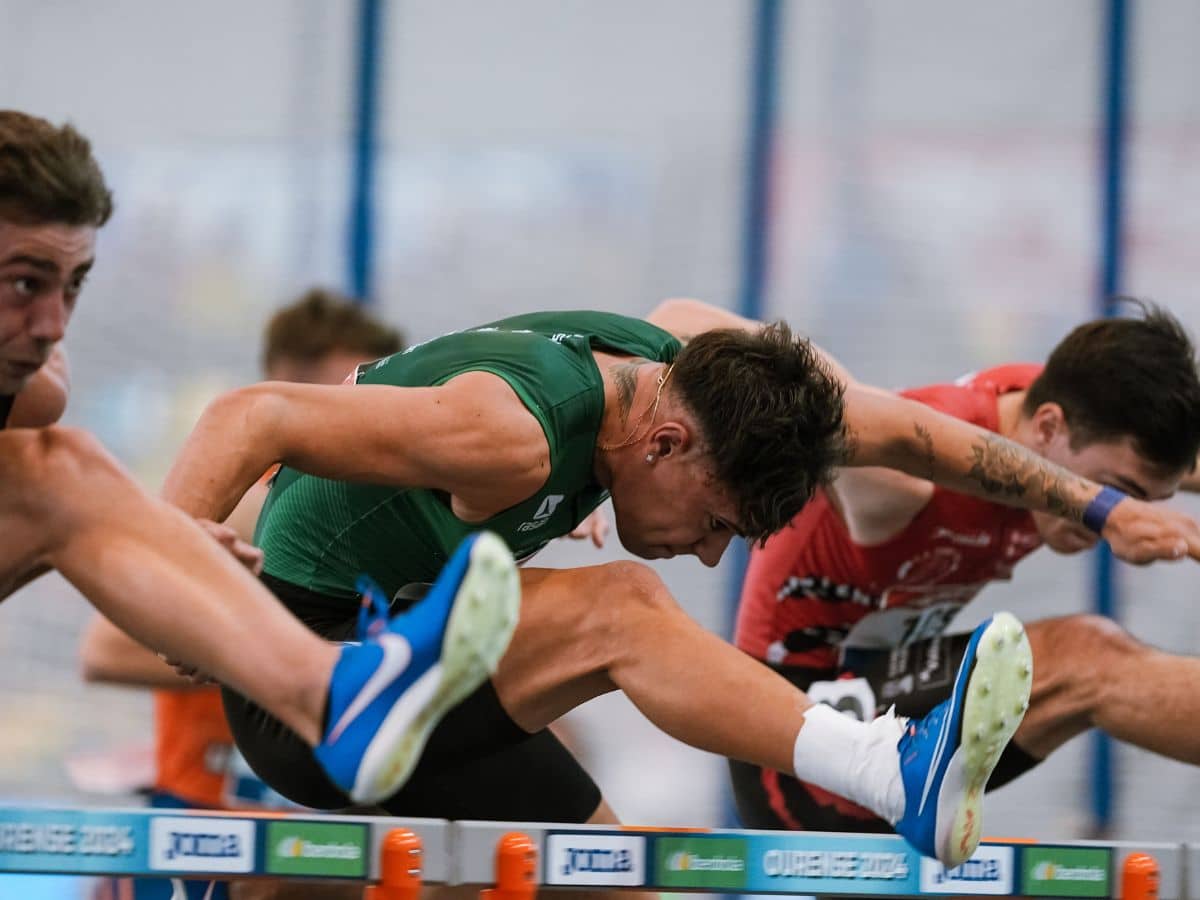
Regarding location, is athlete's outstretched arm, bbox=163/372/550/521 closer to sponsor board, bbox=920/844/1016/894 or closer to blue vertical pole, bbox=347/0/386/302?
sponsor board, bbox=920/844/1016/894

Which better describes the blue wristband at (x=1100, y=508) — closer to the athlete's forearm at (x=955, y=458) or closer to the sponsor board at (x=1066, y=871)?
the athlete's forearm at (x=955, y=458)

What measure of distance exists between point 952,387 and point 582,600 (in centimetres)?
107

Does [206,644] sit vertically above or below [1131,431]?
below

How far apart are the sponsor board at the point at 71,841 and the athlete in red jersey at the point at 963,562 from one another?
120 cm

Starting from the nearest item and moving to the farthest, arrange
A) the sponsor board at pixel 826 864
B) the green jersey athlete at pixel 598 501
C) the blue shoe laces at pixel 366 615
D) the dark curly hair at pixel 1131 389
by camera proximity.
→ the blue shoe laces at pixel 366 615 → the green jersey athlete at pixel 598 501 → the sponsor board at pixel 826 864 → the dark curly hair at pixel 1131 389

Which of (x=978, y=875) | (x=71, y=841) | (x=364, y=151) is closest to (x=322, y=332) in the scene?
(x=364, y=151)

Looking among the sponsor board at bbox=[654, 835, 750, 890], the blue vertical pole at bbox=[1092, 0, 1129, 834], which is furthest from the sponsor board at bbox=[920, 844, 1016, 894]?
the blue vertical pole at bbox=[1092, 0, 1129, 834]

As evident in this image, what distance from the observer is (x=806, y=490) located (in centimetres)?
220

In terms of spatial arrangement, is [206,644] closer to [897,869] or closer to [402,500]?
[402,500]

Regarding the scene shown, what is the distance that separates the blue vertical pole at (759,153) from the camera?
438 cm

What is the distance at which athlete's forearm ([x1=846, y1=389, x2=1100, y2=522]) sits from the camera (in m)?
2.50

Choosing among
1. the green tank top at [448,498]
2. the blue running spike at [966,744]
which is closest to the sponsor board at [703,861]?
the blue running spike at [966,744]

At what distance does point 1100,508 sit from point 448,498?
98cm

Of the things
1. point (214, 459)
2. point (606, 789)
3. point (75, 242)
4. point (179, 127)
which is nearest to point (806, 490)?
point (214, 459)
